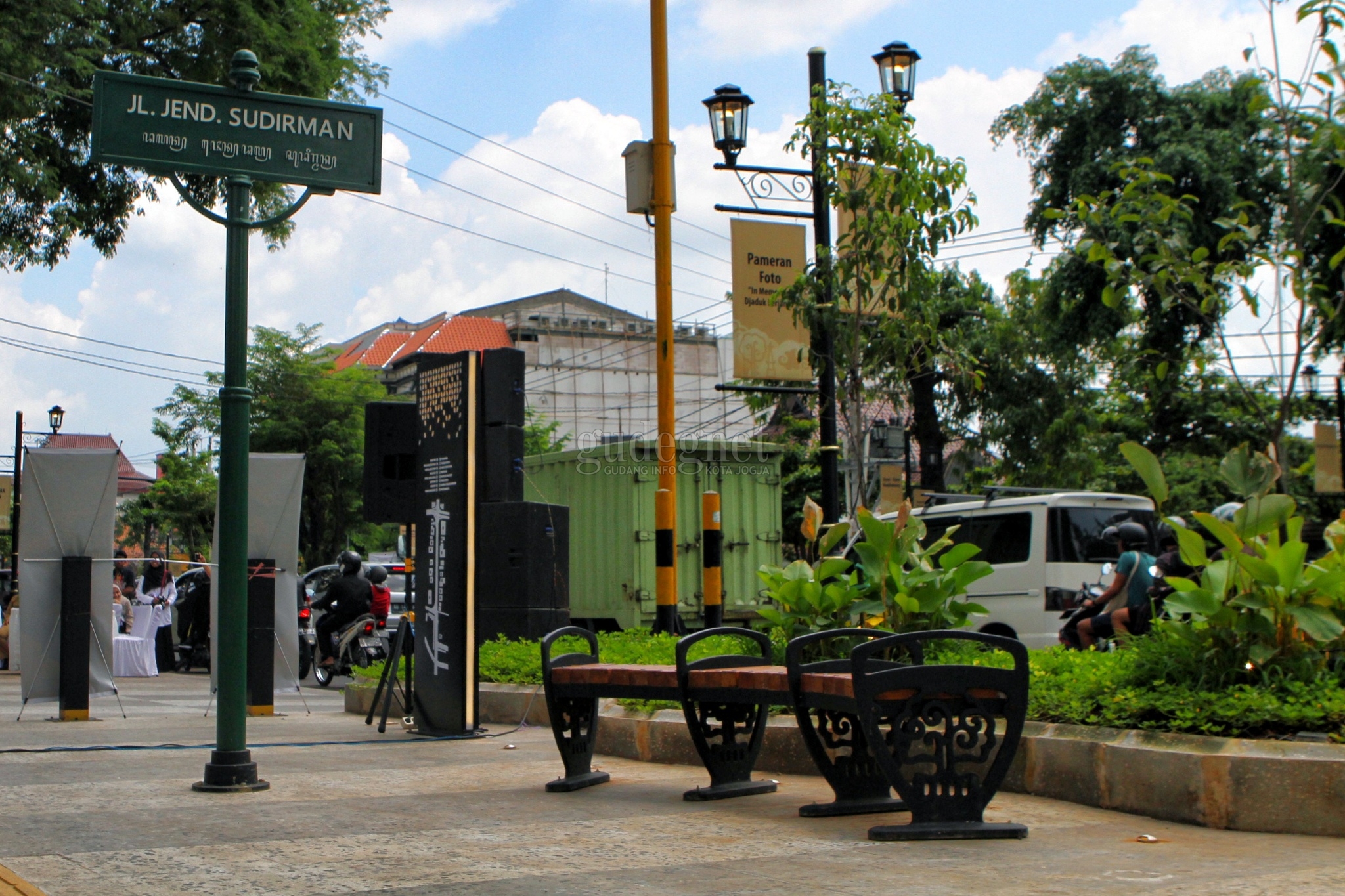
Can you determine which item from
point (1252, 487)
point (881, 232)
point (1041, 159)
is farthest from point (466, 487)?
point (1041, 159)

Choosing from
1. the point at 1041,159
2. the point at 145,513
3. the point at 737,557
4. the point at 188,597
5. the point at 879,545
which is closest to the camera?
the point at 879,545

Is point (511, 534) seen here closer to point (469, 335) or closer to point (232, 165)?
point (232, 165)

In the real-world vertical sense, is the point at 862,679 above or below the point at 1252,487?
below

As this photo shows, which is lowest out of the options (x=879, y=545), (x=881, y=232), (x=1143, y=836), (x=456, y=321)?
(x=1143, y=836)

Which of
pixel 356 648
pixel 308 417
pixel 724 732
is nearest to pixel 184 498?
pixel 308 417

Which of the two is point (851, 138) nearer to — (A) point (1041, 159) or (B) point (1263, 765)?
(B) point (1263, 765)

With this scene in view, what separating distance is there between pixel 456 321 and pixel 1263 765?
75543 mm

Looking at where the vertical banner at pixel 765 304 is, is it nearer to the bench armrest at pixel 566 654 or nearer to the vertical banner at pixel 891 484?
the bench armrest at pixel 566 654

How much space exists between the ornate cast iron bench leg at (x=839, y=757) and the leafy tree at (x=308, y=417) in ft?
126

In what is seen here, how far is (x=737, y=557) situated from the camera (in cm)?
1775

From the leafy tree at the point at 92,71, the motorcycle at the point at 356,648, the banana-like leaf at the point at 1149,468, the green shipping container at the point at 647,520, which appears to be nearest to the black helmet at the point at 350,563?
the motorcycle at the point at 356,648

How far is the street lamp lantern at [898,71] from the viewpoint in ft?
41.0

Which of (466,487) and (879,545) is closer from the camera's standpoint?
(879,545)

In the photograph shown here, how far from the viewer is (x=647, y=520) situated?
1700 cm
